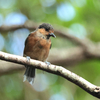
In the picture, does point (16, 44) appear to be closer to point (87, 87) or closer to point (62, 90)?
point (62, 90)

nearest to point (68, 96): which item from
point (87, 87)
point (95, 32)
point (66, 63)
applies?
point (66, 63)

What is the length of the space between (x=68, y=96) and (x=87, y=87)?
379cm

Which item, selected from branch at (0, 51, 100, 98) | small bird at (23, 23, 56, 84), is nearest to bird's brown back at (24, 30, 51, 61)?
small bird at (23, 23, 56, 84)

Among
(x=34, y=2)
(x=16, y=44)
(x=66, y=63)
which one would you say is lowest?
(x=66, y=63)

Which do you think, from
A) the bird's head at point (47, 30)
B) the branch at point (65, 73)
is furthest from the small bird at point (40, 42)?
the branch at point (65, 73)

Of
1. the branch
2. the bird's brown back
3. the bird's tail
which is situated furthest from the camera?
the bird's tail

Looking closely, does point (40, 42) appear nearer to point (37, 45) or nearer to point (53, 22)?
point (37, 45)

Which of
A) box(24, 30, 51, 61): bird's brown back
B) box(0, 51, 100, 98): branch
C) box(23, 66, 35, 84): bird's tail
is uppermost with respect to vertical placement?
box(24, 30, 51, 61): bird's brown back

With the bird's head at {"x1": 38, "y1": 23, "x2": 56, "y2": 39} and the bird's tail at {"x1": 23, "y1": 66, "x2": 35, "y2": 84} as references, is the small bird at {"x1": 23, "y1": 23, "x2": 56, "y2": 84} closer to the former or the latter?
the bird's head at {"x1": 38, "y1": 23, "x2": 56, "y2": 39}

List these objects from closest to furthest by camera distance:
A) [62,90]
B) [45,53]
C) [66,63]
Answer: [45,53]
[66,63]
[62,90]

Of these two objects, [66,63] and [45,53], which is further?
[66,63]

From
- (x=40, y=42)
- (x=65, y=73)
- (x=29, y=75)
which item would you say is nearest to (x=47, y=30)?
(x=40, y=42)

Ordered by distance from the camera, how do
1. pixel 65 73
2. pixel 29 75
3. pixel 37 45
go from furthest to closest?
pixel 29 75, pixel 37 45, pixel 65 73

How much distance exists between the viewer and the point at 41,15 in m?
6.54
